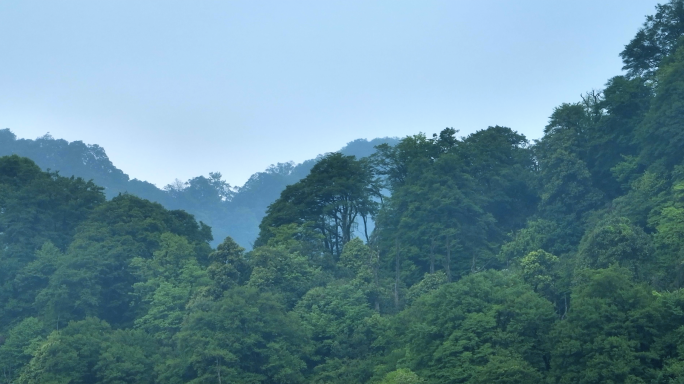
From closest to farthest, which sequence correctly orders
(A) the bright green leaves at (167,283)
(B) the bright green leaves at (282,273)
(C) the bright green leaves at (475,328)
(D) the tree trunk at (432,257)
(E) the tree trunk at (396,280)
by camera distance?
(C) the bright green leaves at (475,328), (B) the bright green leaves at (282,273), (E) the tree trunk at (396,280), (A) the bright green leaves at (167,283), (D) the tree trunk at (432,257)

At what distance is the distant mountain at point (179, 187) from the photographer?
7712cm

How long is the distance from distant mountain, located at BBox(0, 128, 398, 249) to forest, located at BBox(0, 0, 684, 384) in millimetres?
37942

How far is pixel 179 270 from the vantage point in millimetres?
33469

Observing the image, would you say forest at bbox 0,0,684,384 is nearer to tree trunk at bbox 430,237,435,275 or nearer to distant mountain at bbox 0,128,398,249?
tree trunk at bbox 430,237,435,275

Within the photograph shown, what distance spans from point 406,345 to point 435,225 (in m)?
6.88

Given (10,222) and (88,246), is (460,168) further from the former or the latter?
(10,222)

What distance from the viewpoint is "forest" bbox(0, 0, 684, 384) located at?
24.1 metres

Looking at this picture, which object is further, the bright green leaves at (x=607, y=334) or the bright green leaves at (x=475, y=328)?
the bright green leaves at (x=475, y=328)

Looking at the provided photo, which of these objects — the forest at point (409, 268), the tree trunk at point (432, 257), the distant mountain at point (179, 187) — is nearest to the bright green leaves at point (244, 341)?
the forest at point (409, 268)

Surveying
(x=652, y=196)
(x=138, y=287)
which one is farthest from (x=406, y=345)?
(x=138, y=287)

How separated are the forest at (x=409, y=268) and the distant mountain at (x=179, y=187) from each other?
37.9 meters

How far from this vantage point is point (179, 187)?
8119 centimetres

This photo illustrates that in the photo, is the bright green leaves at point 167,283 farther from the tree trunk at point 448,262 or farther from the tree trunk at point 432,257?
the tree trunk at point 448,262

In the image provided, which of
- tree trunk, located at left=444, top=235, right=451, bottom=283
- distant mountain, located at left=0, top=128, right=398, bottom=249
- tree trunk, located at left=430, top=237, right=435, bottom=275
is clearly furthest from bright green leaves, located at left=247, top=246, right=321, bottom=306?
distant mountain, located at left=0, top=128, right=398, bottom=249
